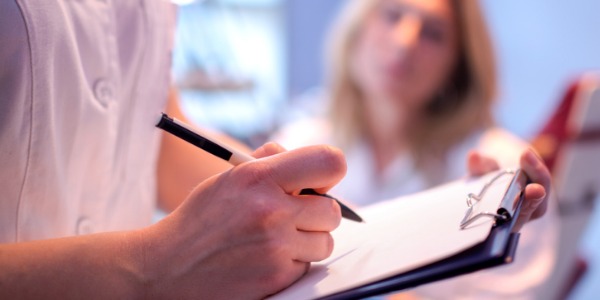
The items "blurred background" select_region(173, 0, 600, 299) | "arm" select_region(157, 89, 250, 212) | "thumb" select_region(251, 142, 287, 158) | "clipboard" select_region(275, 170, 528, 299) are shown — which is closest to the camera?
"clipboard" select_region(275, 170, 528, 299)

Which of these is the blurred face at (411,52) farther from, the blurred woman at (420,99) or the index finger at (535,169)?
the index finger at (535,169)

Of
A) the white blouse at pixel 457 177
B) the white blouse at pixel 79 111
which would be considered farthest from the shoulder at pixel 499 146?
the white blouse at pixel 79 111

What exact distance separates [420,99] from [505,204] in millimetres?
855

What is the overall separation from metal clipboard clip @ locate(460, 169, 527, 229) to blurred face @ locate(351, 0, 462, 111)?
2.28 ft

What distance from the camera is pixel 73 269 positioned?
31cm

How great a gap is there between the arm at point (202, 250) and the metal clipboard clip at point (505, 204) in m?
0.09

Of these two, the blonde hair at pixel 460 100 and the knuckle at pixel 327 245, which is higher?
the blonde hair at pixel 460 100

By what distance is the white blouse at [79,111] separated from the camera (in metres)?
A: 0.36

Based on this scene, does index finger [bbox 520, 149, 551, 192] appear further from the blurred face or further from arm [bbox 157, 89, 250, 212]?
the blurred face

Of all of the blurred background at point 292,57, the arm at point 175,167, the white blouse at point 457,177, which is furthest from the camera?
the blurred background at point 292,57

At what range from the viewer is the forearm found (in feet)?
1.00

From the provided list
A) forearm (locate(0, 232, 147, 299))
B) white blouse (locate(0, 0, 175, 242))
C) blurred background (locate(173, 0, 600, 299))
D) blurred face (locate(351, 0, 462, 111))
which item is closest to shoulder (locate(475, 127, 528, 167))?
blurred face (locate(351, 0, 462, 111))

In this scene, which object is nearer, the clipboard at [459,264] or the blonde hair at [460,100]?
the clipboard at [459,264]

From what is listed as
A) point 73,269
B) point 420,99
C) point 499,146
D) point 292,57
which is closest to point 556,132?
point 499,146
